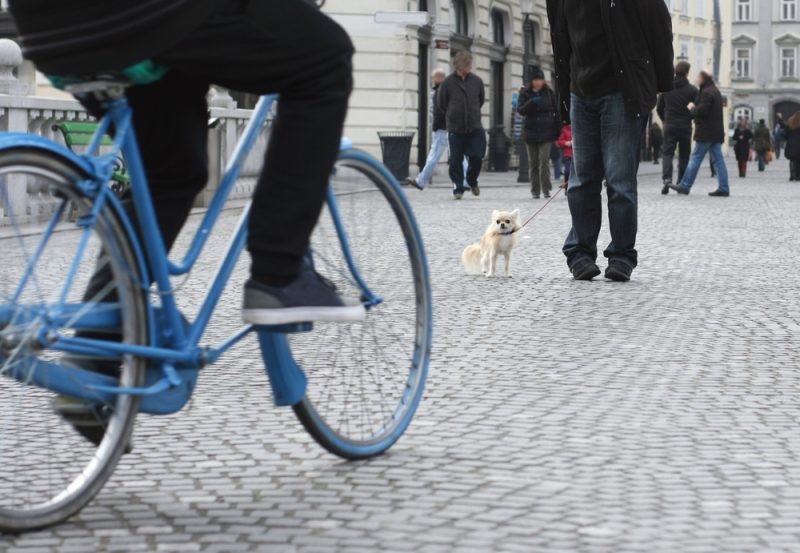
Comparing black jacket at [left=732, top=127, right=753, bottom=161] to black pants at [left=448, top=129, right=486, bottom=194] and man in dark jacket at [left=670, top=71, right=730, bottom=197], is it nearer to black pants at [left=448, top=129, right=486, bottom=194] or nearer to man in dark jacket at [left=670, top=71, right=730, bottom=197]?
man in dark jacket at [left=670, top=71, right=730, bottom=197]

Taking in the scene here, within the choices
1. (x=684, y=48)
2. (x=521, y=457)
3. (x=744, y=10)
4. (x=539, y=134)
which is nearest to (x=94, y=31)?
(x=521, y=457)

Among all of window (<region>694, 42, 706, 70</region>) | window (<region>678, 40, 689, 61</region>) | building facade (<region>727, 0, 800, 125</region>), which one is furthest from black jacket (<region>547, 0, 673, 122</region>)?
building facade (<region>727, 0, 800, 125</region>)

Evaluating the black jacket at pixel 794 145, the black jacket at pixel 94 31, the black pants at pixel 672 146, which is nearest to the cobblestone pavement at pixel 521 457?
Answer: the black jacket at pixel 94 31

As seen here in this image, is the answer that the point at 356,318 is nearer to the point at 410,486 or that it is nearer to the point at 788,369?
the point at 410,486

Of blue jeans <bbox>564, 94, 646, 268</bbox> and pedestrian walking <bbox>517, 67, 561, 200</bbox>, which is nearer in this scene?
blue jeans <bbox>564, 94, 646, 268</bbox>

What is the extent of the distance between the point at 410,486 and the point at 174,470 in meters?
0.58

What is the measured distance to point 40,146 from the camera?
3070 mm

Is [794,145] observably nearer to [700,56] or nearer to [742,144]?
[742,144]

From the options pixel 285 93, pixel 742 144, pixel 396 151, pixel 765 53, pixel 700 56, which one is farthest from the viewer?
pixel 765 53

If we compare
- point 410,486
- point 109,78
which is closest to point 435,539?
point 410,486

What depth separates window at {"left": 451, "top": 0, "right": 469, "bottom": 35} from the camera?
132ft

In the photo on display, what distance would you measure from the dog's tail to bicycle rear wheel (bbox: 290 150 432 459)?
18.1 feet

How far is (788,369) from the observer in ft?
19.7

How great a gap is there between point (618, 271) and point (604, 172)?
0.58 metres
